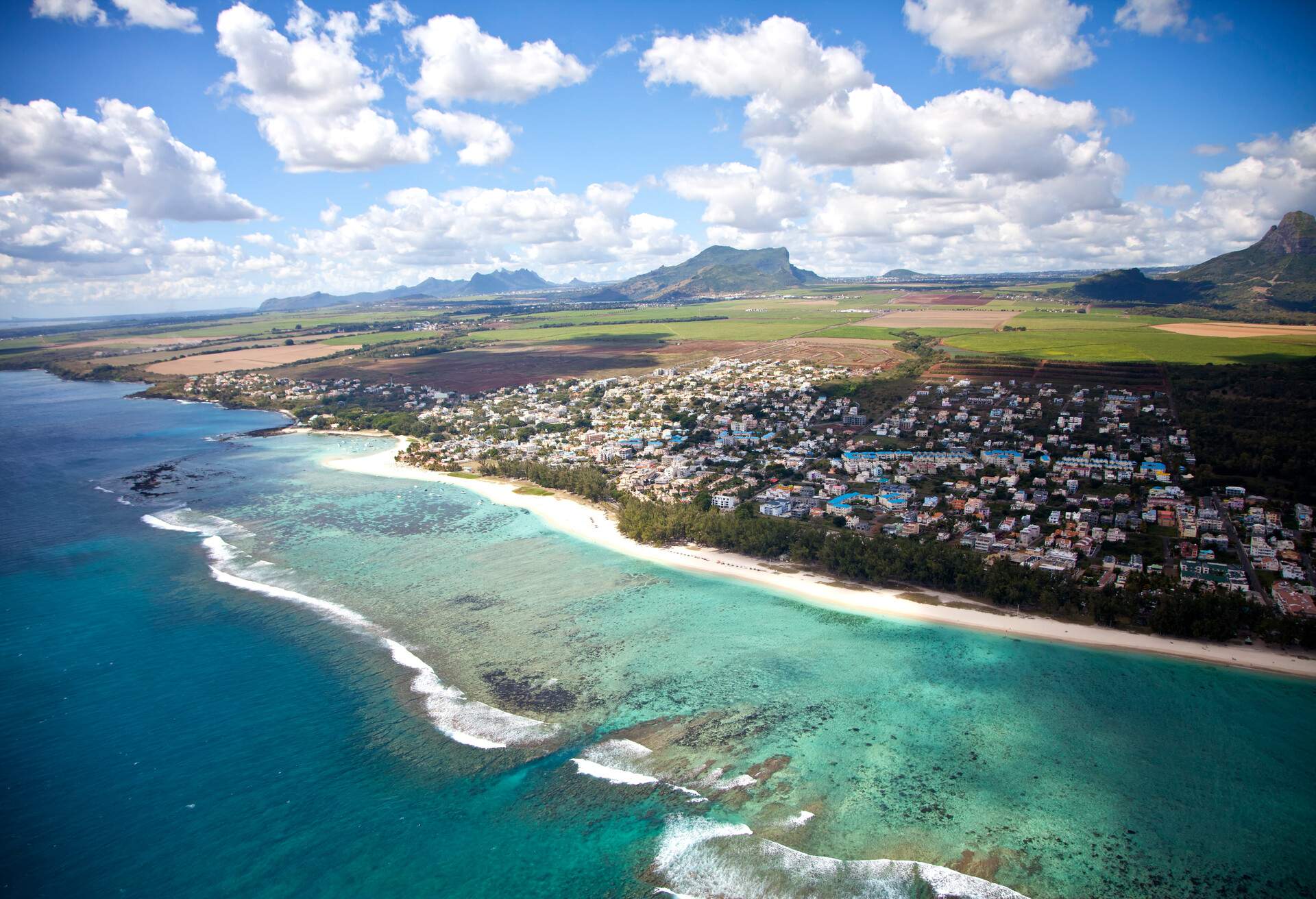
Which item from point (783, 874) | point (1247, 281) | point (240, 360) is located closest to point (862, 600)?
point (783, 874)

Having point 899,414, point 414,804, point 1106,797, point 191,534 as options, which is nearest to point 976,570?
point 1106,797

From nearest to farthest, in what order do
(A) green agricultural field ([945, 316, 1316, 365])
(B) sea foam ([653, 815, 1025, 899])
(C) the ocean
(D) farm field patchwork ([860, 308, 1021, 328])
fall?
1. (B) sea foam ([653, 815, 1025, 899])
2. (C) the ocean
3. (A) green agricultural field ([945, 316, 1316, 365])
4. (D) farm field patchwork ([860, 308, 1021, 328])

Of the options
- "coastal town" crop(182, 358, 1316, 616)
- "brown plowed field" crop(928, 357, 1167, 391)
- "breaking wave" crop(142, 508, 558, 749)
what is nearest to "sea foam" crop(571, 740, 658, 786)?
"breaking wave" crop(142, 508, 558, 749)

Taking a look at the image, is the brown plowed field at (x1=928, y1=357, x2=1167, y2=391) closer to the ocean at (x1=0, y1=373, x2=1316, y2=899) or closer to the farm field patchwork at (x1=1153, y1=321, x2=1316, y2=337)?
the farm field patchwork at (x1=1153, y1=321, x2=1316, y2=337)

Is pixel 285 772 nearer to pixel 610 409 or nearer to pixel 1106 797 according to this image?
pixel 1106 797

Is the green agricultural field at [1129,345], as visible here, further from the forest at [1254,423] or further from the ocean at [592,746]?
the ocean at [592,746]

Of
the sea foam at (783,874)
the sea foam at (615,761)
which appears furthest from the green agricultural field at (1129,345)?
the sea foam at (615,761)

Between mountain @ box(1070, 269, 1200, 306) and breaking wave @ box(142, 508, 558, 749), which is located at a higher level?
mountain @ box(1070, 269, 1200, 306)
